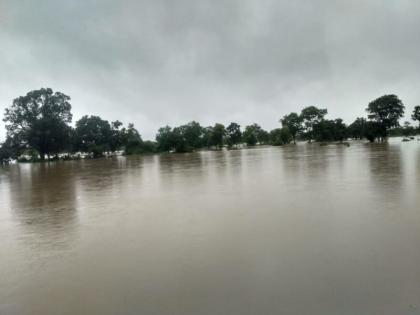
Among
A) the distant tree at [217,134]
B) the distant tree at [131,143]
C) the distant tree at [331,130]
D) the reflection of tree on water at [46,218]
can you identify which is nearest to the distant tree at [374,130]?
the distant tree at [331,130]

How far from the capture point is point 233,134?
4124 inches

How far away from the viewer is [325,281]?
11.5 ft

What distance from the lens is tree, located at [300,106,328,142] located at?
94900mm

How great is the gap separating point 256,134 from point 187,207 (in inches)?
4248

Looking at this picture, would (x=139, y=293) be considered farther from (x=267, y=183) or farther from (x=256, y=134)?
(x=256, y=134)

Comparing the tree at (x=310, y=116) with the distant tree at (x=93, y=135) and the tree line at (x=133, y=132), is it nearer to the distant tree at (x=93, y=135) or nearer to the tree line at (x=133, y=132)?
the tree line at (x=133, y=132)

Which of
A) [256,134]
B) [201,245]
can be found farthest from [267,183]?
[256,134]

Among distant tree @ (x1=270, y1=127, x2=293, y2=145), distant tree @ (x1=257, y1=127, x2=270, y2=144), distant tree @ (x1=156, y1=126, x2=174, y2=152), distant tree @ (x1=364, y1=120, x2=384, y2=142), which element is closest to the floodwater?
distant tree @ (x1=364, y1=120, x2=384, y2=142)

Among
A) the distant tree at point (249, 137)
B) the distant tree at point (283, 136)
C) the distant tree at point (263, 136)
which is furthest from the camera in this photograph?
the distant tree at point (263, 136)

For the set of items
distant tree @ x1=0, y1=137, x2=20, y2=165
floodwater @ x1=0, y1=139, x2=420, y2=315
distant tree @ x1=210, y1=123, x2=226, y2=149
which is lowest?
floodwater @ x1=0, y1=139, x2=420, y2=315

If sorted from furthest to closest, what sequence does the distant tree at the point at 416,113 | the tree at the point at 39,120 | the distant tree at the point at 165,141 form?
the distant tree at the point at 165,141, the distant tree at the point at 416,113, the tree at the point at 39,120

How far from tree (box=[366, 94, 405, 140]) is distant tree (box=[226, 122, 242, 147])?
1825 inches

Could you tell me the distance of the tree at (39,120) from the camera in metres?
51.9

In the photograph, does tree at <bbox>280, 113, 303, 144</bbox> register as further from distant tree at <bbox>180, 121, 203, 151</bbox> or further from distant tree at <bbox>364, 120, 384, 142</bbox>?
distant tree at <bbox>364, 120, 384, 142</bbox>
